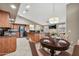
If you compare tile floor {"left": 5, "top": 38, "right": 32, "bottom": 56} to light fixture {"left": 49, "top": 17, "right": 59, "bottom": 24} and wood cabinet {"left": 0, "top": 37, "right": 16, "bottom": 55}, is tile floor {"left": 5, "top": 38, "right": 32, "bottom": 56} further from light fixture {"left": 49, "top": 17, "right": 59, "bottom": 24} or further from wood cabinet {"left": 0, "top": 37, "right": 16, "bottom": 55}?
light fixture {"left": 49, "top": 17, "right": 59, "bottom": 24}

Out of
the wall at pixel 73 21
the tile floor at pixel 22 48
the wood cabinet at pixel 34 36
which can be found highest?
the wall at pixel 73 21

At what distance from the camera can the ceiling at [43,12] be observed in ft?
9.95

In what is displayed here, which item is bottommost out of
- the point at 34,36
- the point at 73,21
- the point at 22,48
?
the point at 22,48

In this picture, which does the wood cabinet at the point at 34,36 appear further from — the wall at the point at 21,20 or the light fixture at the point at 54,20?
the light fixture at the point at 54,20

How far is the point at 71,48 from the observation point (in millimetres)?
2990

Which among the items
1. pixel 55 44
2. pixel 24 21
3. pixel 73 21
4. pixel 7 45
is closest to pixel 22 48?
pixel 7 45

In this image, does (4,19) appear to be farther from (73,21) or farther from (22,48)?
(73,21)

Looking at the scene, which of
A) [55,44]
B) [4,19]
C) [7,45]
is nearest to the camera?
[55,44]

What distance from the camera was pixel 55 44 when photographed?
2.99m

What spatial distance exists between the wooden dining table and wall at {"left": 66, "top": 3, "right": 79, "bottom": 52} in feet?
0.45

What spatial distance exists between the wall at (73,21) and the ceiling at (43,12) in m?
0.10

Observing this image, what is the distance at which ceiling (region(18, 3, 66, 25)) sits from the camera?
303 cm

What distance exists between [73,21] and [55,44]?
577 mm

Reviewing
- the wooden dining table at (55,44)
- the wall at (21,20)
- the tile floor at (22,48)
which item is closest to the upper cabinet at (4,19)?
the wall at (21,20)
